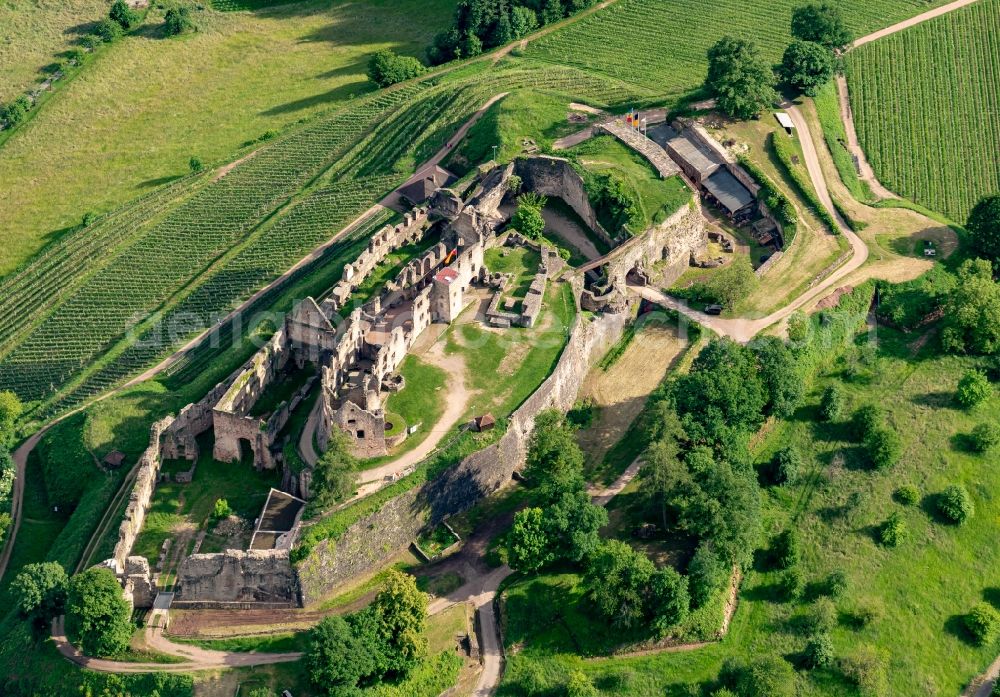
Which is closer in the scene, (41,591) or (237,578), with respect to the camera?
(41,591)

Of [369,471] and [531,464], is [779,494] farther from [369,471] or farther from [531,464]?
[369,471]

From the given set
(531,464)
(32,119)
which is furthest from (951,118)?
(32,119)

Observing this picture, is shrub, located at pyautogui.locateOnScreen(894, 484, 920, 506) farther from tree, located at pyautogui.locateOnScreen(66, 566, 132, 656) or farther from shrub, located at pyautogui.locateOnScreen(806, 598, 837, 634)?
tree, located at pyautogui.locateOnScreen(66, 566, 132, 656)

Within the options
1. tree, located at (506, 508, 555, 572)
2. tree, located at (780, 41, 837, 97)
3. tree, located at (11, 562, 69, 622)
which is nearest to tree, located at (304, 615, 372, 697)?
tree, located at (506, 508, 555, 572)

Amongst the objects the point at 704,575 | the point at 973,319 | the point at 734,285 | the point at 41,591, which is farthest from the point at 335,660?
the point at 973,319

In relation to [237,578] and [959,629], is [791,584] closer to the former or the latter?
[959,629]

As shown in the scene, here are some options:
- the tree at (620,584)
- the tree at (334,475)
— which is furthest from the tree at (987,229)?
the tree at (334,475)
